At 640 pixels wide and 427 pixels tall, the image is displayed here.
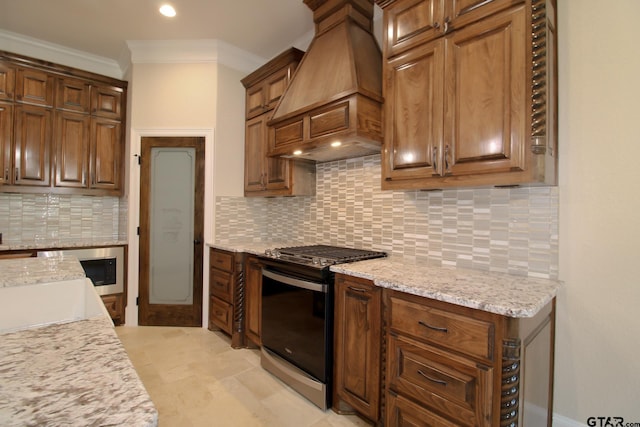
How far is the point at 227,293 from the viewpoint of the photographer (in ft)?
9.41

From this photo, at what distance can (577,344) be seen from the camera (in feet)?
5.04

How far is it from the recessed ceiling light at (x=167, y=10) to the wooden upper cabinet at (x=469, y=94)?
1.90 m

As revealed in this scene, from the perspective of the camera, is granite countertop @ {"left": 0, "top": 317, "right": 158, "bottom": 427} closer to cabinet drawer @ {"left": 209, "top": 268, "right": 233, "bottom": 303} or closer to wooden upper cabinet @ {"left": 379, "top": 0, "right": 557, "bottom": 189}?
wooden upper cabinet @ {"left": 379, "top": 0, "right": 557, "bottom": 189}

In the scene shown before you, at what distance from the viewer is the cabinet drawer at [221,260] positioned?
9.28 ft

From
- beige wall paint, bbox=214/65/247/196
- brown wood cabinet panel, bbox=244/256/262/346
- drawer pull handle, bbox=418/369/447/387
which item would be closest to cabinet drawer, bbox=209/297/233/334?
brown wood cabinet panel, bbox=244/256/262/346

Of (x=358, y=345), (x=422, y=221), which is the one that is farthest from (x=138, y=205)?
(x=422, y=221)

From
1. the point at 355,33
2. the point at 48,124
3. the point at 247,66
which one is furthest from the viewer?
the point at 247,66

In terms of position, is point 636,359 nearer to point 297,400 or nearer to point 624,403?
point 624,403

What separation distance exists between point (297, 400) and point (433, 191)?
1.67 m

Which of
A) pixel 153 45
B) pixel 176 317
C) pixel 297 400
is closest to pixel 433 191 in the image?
pixel 297 400

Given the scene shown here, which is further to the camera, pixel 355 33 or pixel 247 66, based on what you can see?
pixel 247 66

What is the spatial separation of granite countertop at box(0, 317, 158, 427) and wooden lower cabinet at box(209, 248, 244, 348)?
1.96 m

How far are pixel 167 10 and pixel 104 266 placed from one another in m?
2.55

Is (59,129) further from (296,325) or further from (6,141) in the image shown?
(296,325)
